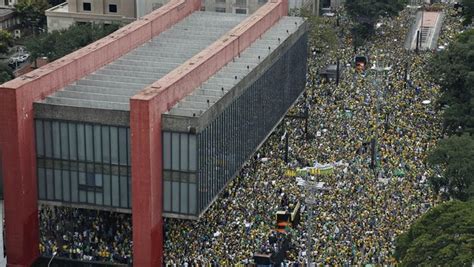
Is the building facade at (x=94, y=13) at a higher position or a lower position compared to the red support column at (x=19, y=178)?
higher

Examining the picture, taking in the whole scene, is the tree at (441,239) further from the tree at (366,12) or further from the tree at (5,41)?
the tree at (5,41)

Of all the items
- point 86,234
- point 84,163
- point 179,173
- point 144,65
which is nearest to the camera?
point 179,173

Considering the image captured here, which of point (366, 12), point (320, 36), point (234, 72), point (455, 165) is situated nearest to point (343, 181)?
point (455, 165)

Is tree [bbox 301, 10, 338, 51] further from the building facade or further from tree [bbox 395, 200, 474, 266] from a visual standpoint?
tree [bbox 395, 200, 474, 266]

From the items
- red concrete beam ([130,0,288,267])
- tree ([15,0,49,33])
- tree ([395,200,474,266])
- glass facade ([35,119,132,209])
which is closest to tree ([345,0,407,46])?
tree ([15,0,49,33])

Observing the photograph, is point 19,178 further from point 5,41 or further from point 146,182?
point 5,41

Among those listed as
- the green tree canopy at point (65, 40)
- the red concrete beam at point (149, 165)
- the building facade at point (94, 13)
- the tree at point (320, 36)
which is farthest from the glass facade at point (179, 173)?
the building facade at point (94, 13)
